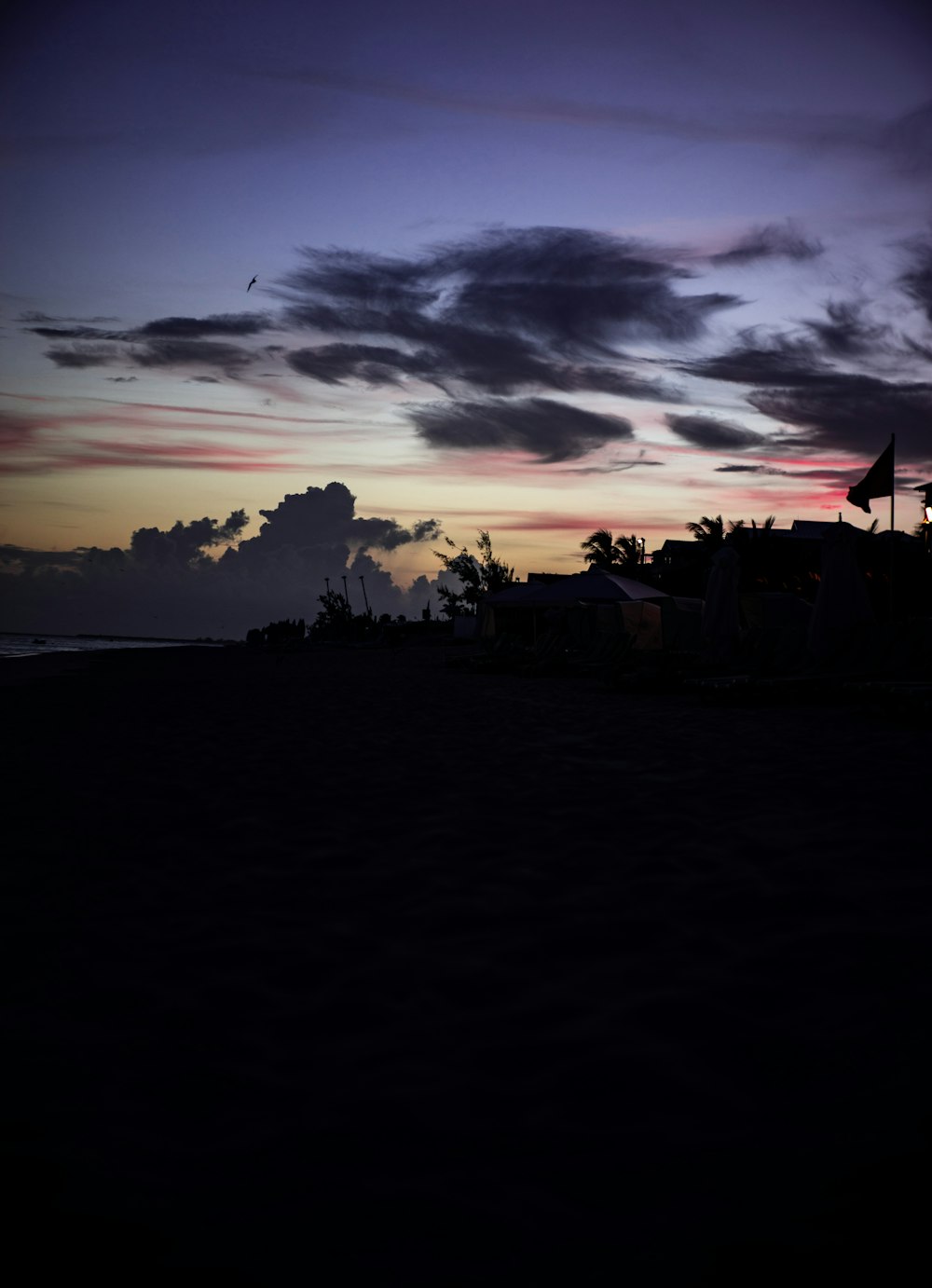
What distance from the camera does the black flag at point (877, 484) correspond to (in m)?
16.4

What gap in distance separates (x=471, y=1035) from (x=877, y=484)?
51.6 ft

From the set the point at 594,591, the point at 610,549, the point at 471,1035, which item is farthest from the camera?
the point at 610,549

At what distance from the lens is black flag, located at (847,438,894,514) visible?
16.4 metres

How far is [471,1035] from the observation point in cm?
304

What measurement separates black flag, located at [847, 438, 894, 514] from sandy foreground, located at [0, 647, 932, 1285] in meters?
10.8

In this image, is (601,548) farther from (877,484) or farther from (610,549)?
(877,484)

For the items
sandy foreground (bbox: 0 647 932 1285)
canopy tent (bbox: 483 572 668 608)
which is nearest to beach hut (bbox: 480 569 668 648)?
canopy tent (bbox: 483 572 668 608)

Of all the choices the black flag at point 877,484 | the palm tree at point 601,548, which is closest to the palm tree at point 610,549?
the palm tree at point 601,548

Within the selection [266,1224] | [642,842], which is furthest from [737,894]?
[266,1224]

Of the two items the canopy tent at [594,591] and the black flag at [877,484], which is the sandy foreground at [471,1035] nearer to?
the black flag at [877,484]

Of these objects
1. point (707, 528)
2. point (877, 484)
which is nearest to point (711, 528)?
point (707, 528)

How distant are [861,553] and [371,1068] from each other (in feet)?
118

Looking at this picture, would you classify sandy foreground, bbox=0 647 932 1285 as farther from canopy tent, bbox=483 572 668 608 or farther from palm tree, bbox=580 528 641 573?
palm tree, bbox=580 528 641 573

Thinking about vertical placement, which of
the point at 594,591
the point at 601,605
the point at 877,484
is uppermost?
the point at 877,484
